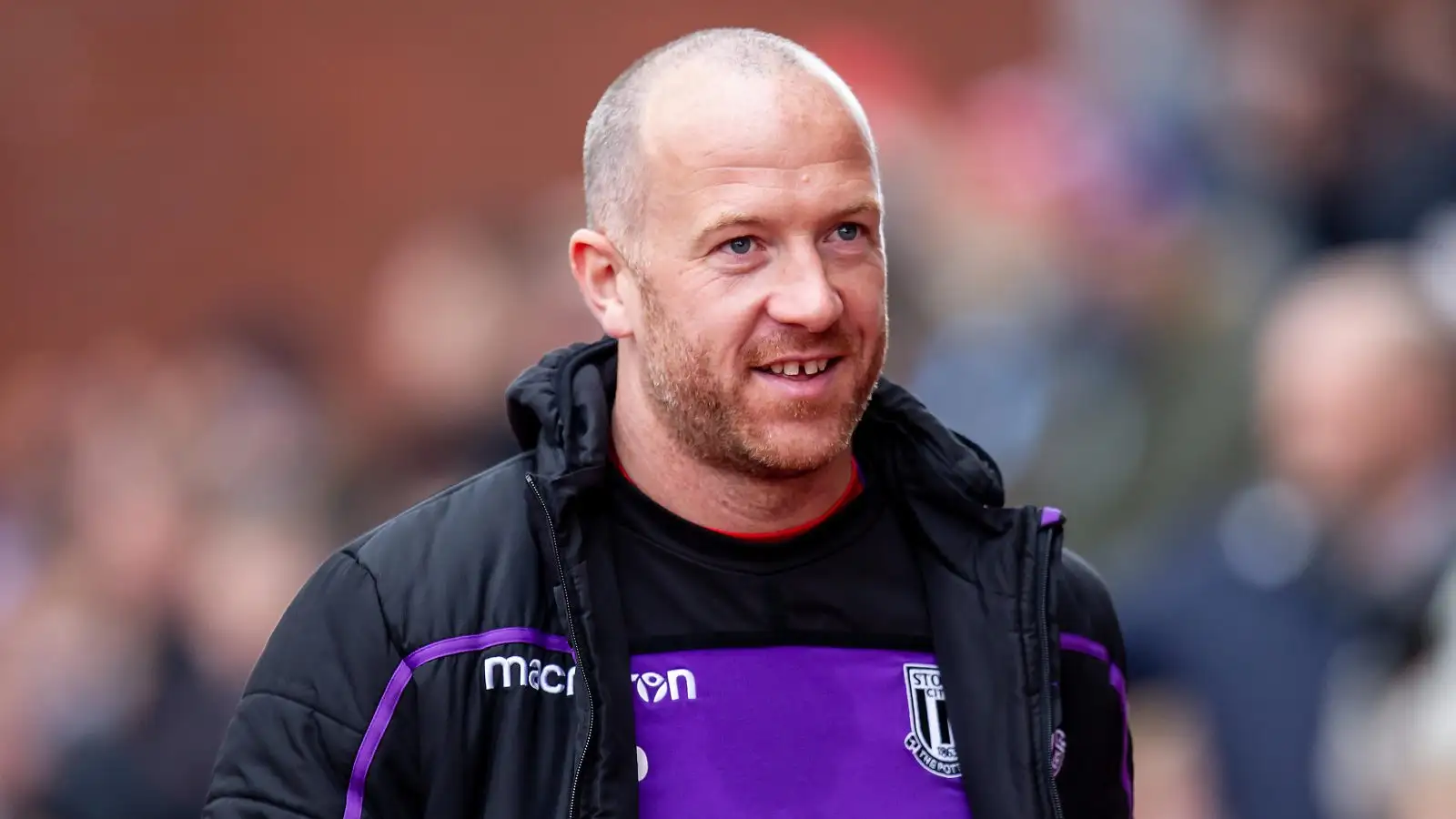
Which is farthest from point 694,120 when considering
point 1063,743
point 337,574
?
point 1063,743

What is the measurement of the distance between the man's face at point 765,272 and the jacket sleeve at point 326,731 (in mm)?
461

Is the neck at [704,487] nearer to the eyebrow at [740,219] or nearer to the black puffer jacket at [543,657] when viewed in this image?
the black puffer jacket at [543,657]

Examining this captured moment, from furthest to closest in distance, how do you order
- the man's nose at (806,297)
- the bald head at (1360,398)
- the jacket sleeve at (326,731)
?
the bald head at (1360,398), the man's nose at (806,297), the jacket sleeve at (326,731)

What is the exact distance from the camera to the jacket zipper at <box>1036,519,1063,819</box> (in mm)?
2270

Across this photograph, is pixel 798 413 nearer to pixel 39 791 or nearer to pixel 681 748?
pixel 681 748

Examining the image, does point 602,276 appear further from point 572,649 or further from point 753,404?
point 572,649

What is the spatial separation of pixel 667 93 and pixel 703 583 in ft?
1.92

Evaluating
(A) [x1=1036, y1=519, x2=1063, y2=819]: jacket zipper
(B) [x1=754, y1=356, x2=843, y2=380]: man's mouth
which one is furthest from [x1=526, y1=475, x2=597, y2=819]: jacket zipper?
(A) [x1=1036, y1=519, x2=1063, y2=819]: jacket zipper

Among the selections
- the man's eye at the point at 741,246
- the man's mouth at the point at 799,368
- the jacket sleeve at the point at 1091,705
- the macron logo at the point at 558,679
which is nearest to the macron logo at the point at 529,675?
the macron logo at the point at 558,679

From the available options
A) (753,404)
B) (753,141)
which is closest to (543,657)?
(753,404)

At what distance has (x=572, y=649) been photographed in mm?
2211

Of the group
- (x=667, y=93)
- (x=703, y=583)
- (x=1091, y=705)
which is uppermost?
(x=667, y=93)

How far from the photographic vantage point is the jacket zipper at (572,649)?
2.14 m

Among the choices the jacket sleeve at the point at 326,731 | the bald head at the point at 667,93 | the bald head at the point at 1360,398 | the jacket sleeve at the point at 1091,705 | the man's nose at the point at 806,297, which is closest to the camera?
the jacket sleeve at the point at 326,731
